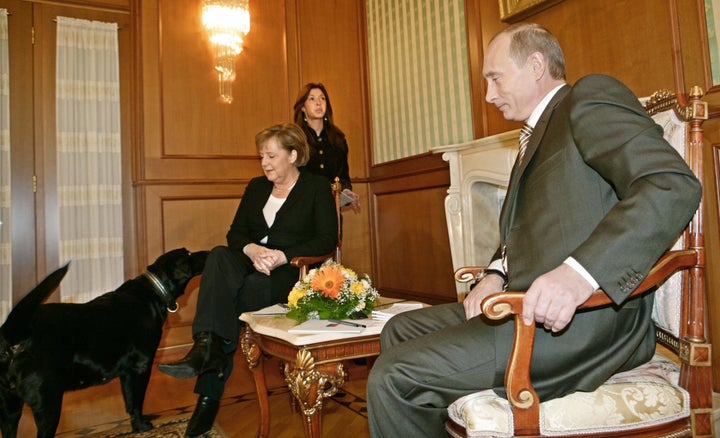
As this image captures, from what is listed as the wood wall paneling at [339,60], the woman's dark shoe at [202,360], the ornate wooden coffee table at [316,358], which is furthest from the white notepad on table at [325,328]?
the wood wall paneling at [339,60]

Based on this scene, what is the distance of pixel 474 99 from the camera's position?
383cm

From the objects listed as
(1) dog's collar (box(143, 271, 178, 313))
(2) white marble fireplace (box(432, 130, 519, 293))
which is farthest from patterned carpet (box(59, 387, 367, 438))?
(2) white marble fireplace (box(432, 130, 519, 293))

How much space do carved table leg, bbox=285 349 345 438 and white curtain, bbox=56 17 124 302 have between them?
3.10m

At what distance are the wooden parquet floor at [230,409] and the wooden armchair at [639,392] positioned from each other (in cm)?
127

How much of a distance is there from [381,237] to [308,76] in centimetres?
168

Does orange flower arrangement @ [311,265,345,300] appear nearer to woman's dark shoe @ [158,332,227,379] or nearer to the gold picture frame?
woman's dark shoe @ [158,332,227,379]

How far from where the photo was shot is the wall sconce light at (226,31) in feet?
14.4

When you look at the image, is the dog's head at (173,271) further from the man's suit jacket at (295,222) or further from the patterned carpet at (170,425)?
the patterned carpet at (170,425)

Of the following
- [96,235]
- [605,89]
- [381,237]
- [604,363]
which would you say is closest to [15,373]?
[604,363]

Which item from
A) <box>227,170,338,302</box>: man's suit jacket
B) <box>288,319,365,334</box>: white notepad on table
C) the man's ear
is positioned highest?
the man's ear

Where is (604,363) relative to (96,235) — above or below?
below

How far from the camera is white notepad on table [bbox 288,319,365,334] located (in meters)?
1.86

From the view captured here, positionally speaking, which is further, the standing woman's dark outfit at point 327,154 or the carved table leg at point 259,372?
the standing woman's dark outfit at point 327,154

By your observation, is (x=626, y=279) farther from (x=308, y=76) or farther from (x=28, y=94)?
(x=28, y=94)
